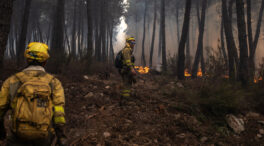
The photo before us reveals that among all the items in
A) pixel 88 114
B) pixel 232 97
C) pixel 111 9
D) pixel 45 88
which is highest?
pixel 111 9

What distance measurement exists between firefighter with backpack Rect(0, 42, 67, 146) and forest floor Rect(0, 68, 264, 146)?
5.26ft

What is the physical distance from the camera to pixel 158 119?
4.43 m

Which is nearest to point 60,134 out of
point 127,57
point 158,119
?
point 158,119

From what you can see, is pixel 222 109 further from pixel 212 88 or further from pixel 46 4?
pixel 46 4

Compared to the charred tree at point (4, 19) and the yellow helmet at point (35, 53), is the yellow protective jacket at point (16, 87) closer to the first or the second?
the yellow helmet at point (35, 53)

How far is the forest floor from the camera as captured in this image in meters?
3.64

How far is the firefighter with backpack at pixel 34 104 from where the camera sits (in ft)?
5.32

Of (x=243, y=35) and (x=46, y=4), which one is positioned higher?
(x=46, y=4)

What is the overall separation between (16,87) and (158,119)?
3402 millimetres

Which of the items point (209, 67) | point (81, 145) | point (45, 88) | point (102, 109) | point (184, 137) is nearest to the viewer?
point (45, 88)

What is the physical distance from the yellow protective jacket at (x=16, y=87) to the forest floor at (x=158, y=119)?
1627 mm

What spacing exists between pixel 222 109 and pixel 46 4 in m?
24.1

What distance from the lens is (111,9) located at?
2253cm

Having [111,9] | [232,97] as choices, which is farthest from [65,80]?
[111,9]
